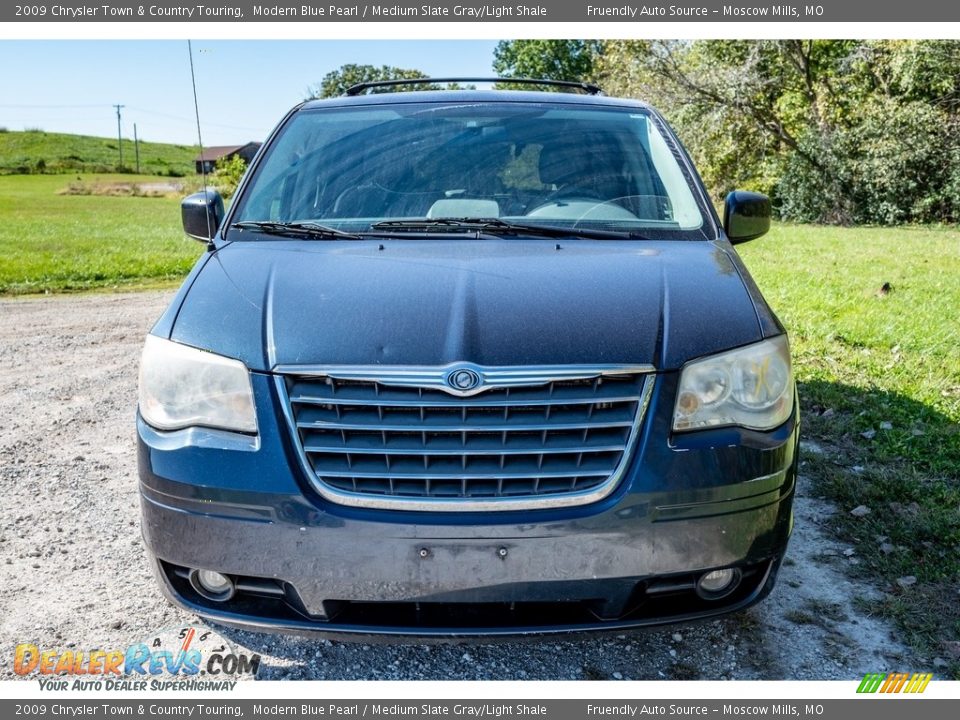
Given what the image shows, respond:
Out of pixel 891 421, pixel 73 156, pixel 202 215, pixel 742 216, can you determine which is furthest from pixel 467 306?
pixel 73 156

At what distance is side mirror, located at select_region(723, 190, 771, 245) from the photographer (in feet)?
12.0

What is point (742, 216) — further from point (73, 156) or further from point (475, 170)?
point (73, 156)

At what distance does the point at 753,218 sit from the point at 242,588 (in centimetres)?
249

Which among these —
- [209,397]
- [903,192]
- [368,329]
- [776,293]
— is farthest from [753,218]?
[903,192]

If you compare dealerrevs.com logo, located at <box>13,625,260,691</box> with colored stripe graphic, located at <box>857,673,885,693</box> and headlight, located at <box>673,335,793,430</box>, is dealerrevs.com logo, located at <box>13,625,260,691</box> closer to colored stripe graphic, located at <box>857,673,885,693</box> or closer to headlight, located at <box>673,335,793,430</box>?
headlight, located at <box>673,335,793,430</box>

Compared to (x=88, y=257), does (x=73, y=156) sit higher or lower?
lower

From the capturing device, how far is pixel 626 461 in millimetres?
2322

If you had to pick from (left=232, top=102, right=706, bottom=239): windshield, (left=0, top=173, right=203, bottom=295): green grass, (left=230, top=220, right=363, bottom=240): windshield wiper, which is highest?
(left=232, top=102, right=706, bottom=239): windshield

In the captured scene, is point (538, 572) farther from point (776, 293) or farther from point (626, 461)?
point (776, 293)

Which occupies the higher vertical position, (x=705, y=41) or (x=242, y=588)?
(x=705, y=41)

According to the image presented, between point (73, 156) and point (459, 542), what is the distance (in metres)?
81.7

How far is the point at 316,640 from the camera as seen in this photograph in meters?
2.80

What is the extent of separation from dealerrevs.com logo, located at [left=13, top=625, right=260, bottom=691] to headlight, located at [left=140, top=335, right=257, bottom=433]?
0.81 meters

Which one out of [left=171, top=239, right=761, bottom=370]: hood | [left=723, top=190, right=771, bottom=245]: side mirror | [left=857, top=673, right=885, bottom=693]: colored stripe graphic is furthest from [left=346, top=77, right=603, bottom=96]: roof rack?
[left=857, top=673, right=885, bottom=693]: colored stripe graphic
